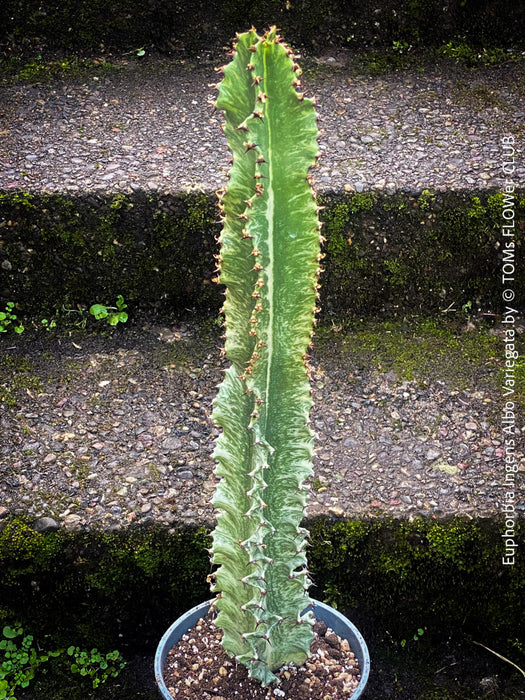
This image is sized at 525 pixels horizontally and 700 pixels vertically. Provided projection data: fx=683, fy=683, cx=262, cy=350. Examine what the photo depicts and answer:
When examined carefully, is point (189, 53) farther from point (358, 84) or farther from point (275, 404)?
point (275, 404)

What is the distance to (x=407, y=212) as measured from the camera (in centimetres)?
181

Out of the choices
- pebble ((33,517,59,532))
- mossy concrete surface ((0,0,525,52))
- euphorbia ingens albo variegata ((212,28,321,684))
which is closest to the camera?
euphorbia ingens albo variegata ((212,28,321,684))

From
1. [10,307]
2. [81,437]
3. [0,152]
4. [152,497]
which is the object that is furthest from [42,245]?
[152,497]

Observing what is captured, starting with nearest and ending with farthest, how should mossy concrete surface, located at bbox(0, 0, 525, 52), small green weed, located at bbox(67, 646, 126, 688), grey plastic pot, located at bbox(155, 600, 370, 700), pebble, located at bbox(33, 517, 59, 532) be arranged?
grey plastic pot, located at bbox(155, 600, 370, 700) < pebble, located at bbox(33, 517, 59, 532) < small green weed, located at bbox(67, 646, 126, 688) < mossy concrete surface, located at bbox(0, 0, 525, 52)

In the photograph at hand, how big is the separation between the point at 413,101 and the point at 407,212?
60cm

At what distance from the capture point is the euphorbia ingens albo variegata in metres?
0.89

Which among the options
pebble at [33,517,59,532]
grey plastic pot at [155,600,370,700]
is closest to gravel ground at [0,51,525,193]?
pebble at [33,517,59,532]

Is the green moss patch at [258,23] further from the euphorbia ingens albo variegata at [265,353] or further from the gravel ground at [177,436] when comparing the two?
the euphorbia ingens albo variegata at [265,353]

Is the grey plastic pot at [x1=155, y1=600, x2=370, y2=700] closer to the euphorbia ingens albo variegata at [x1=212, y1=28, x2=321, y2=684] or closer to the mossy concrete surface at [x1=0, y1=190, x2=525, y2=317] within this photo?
the euphorbia ingens albo variegata at [x1=212, y1=28, x2=321, y2=684]

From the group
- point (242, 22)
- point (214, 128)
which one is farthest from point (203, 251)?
point (242, 22)

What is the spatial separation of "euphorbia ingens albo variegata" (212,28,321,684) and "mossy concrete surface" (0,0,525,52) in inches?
59.3

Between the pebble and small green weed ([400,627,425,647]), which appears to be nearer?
the pebble

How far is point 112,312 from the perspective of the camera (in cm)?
188

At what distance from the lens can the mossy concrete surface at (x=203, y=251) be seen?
5.87 ft
